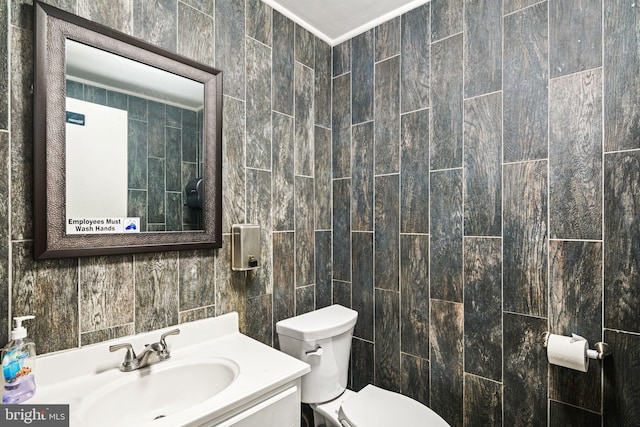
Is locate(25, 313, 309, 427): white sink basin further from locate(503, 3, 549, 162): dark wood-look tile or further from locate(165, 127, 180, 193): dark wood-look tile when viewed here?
locate(503, 3, 549, 162): dark wood-look tile

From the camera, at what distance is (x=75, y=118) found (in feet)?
3.52

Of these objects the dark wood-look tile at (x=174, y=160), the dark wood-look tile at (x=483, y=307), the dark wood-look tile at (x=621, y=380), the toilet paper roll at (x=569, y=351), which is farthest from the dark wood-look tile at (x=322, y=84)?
the dark wood-look tile at (x=621, y=380)

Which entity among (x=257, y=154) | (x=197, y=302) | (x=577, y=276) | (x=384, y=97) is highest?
(x=384, y=97)

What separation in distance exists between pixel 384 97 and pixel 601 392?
1539 millimetres

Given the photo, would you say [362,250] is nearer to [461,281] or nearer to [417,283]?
[417,283]

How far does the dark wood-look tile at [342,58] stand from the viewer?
6.36 feet

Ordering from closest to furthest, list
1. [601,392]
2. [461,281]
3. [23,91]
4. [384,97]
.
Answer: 1. [23,91]
2. [601,392]
3. [461,281]
4. [384,97]

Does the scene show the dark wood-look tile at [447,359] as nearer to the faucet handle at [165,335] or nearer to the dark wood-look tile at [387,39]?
the faucet handle at [165,335]

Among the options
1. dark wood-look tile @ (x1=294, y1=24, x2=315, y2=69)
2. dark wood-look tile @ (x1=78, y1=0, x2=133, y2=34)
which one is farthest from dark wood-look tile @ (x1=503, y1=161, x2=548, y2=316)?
dark wood-look tile @ (x1=78, y1=0, x2=133, y2=34)

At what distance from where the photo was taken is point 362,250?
1.87 m

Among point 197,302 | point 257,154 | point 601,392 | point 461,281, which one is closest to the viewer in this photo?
point 601,392

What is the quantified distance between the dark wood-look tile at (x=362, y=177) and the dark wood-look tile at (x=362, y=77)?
7cm

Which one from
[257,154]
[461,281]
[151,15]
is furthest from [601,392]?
[151,15]

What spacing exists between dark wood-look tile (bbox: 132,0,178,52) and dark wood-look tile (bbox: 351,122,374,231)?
1009 millimetres
